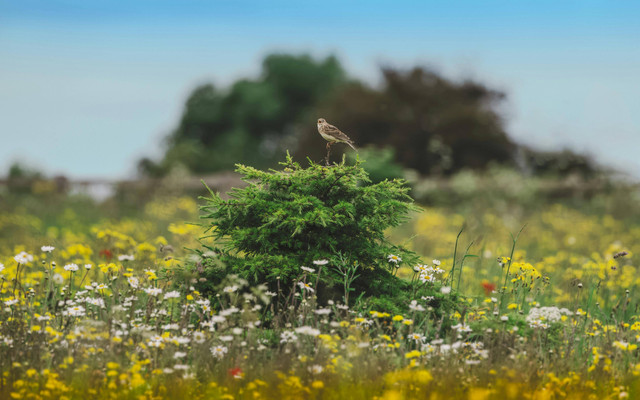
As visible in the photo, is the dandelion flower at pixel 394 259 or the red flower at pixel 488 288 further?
the red flower at pixel 488 288

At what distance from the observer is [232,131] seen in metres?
41.2

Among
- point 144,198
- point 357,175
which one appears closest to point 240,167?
point 357,175

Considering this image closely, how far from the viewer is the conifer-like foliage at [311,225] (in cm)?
496

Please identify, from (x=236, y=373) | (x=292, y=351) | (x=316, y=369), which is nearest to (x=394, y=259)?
(x=292, y=351)

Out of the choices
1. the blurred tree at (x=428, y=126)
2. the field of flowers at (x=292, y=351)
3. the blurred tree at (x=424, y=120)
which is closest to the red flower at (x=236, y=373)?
Answer: the field of flowers at (x=292, y=351)

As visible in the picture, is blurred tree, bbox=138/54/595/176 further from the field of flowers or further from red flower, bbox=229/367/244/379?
red flower, bbox=229/367/244/379

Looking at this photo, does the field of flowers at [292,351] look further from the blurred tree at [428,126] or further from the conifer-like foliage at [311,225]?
the blurred tree at [428,126]

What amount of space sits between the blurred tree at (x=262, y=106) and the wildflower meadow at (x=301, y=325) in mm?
34032

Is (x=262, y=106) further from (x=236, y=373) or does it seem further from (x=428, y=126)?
(x=236, y=373)

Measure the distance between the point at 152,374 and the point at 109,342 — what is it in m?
0.42

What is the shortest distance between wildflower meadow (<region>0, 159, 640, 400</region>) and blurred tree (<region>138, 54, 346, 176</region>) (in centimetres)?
3403

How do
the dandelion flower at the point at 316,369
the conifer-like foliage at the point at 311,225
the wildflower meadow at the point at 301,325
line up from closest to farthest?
the dandelion flower at the point at 316,369
the wildflower meadow at the point at 301,325
the conifer-like foliage at the point at 311,225

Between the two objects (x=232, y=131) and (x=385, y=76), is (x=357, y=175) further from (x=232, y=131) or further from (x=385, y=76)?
(x=232, y=131)

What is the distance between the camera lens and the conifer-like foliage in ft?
16.3
